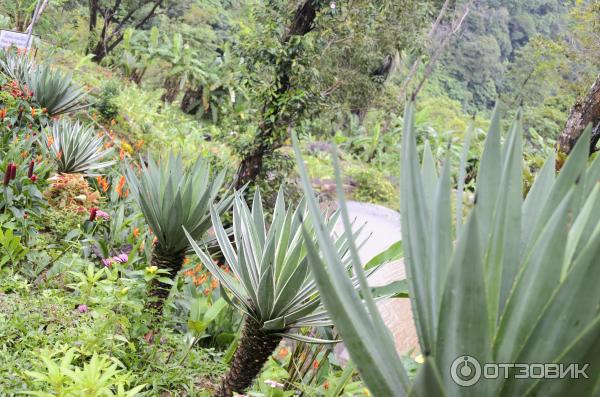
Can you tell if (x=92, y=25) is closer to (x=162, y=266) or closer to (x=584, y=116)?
(x=162, y=266)

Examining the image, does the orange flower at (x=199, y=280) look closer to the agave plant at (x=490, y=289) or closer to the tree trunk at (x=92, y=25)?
the agave plant at (x=490, y=289)

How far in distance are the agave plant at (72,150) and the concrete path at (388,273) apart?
2437 millimetres

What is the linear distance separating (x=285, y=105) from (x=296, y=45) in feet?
1.86

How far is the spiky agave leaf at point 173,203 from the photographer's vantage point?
8.10ft

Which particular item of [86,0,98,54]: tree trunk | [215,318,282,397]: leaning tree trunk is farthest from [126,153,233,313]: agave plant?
[86,0,98,54]: tree trunk

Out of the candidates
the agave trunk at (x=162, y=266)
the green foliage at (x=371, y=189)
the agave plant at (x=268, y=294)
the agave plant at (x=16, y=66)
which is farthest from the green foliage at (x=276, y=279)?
the green foliage at (x=371, y=189)

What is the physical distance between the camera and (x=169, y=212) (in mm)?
2453

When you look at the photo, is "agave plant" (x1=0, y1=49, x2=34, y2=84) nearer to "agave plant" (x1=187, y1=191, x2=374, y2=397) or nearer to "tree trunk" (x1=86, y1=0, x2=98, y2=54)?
"agave plant" (x1=187, y1=191, x2=374, y2=397)

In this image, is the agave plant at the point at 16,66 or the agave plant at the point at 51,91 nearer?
the agave plant at the point at 51,91

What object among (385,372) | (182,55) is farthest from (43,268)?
(182,55)

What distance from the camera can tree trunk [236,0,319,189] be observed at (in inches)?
193

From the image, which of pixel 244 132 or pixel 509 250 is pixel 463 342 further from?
pixel 244 132

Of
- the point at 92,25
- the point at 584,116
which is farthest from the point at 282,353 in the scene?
the point at 92,25

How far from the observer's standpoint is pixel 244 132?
542 centimetres
